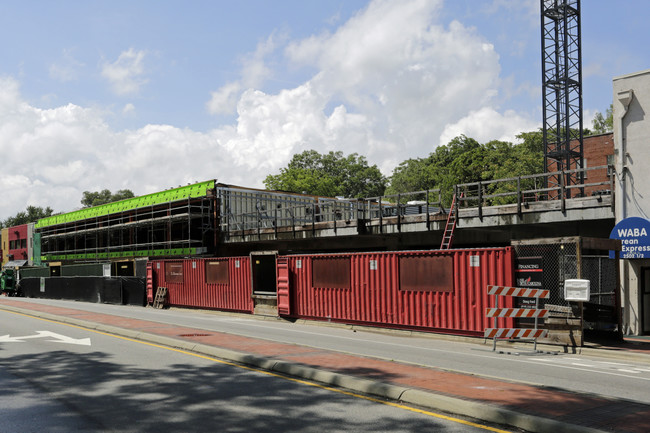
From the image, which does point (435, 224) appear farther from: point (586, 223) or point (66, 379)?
point (66, 379)

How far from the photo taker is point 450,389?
812 cm

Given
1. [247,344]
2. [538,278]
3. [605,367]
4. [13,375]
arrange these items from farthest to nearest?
[538,278] → [247,344] → [605,367] → [13,375]

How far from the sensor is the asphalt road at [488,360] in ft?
31.1

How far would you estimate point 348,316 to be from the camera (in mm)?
19625

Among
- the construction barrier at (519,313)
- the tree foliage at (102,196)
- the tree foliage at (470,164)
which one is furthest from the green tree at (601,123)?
the tree foliage at (102,196)

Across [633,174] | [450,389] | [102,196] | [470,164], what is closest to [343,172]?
[470,164]

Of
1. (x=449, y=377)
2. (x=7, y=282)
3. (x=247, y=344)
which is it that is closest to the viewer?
(x=449, y=377)

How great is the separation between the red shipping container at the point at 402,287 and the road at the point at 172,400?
301 inches

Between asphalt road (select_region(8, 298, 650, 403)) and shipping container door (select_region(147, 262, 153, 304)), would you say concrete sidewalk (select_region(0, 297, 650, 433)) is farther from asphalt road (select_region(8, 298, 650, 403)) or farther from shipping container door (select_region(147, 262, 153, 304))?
shipping container door (select_region(147, 262, 153, 304))

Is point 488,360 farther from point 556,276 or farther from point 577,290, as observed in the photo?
point 556,276

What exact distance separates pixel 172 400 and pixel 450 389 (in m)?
3.88

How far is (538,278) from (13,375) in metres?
11.9

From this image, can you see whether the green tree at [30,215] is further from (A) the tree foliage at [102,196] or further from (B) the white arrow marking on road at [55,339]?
(B) the white arrow marking on road at [55,339]

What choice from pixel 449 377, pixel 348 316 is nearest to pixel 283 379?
pixel 449 377
